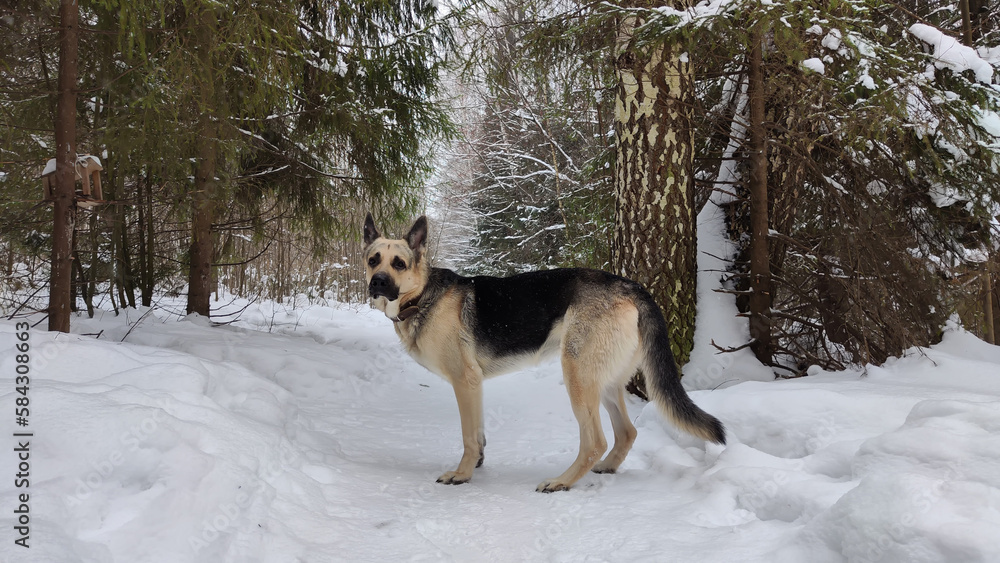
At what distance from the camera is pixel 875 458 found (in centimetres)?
271

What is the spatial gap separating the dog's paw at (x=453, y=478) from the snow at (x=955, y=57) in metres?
5.38

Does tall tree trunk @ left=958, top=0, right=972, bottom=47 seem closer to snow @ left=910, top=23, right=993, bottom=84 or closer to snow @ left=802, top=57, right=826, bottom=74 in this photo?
snow @ left=910, top=23, right=993, bottom=84

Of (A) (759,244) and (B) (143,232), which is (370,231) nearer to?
(A) (759,244)

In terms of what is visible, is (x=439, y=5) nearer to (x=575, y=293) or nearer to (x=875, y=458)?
(x=575, y=293)

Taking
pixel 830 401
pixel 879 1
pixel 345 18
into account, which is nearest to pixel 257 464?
pixel 830 401

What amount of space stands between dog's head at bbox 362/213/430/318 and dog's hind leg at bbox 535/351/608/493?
134 cm

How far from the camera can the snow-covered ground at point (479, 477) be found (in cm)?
216

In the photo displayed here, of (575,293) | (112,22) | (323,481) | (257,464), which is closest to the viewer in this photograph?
(257,464)

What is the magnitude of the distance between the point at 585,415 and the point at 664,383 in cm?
58

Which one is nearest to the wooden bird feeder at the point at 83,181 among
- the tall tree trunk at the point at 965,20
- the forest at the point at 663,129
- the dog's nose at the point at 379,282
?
the forest at the point at 663,129

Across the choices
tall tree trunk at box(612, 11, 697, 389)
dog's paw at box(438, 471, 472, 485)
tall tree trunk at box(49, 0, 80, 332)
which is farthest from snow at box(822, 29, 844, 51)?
tall tree trunk at box(49, 0, 80, 332)

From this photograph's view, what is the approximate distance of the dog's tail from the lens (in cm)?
344

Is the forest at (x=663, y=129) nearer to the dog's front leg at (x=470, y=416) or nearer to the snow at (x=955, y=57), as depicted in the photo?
the snow at (x=955, y=57)

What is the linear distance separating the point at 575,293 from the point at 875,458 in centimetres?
199
